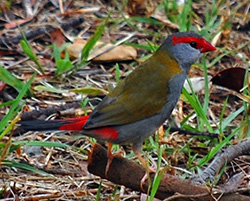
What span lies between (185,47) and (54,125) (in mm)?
1120

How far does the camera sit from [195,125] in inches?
177

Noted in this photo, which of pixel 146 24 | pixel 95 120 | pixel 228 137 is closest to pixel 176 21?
pixel 146 24

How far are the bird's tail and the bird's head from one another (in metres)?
0.85

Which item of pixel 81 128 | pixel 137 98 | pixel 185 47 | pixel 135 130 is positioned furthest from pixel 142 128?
pixel 185 47

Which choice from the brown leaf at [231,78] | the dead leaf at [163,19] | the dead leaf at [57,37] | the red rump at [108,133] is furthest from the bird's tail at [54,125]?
the dead leaf at [163,19]

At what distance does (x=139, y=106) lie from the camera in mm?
3646

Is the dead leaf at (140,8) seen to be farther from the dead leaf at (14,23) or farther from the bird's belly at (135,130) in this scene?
the bird's belly at (135,130)

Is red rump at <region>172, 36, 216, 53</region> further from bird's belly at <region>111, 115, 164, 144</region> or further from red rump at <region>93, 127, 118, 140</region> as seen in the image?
red rump at <region>93, 127, 118, 140</region>

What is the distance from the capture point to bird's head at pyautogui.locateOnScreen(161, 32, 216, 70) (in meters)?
3.98

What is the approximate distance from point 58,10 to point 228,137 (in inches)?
106

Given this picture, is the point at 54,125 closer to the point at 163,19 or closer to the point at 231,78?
the point at 231,78

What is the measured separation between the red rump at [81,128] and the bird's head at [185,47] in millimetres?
735

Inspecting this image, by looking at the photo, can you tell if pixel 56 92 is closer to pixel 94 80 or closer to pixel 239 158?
pixel 94 80

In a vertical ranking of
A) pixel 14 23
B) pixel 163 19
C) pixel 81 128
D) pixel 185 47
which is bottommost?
pixel 14 23
